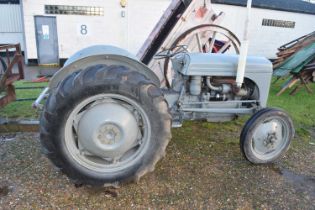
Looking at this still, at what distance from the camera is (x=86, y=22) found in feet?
42.9

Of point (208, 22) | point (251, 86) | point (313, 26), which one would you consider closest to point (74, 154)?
point (251, 86)

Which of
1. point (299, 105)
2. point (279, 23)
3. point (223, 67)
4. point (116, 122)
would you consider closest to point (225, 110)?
point (223, 67)

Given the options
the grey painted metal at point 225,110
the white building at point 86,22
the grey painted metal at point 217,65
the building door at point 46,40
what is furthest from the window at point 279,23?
the grey painted metal at point 225,110

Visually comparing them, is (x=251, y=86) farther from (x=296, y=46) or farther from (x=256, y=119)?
(x=296, y=46)

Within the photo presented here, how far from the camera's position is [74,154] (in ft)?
8.37

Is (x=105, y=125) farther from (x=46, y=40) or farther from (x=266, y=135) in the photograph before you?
(x=46, y=40)

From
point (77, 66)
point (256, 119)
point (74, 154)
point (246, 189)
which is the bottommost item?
point (246, 189)

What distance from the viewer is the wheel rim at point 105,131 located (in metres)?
2.53

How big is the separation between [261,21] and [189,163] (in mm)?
14906

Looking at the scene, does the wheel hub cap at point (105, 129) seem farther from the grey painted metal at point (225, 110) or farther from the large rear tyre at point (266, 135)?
the large rear tyre at point (266, 135)

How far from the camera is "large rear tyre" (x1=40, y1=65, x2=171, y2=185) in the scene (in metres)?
2.36

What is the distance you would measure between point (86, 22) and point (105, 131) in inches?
459

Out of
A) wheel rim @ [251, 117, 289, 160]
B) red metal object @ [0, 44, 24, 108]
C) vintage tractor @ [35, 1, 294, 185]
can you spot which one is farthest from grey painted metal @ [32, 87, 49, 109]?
wheel rim @ [251, 117, 289, 160]

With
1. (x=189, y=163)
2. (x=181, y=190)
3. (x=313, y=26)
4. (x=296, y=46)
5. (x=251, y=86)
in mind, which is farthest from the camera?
(x=313, y=26)
